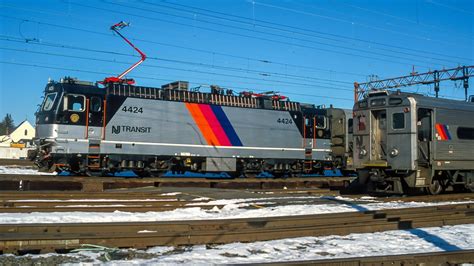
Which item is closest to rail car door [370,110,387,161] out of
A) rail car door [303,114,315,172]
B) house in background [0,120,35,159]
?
rail car door [303,114,315,172]

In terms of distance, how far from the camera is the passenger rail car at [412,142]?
1440cm

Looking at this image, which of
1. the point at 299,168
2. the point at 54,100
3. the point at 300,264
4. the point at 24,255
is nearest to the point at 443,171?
the point at 299,168

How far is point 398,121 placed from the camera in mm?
14758

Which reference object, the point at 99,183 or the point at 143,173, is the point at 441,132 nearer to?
the point at 99,183

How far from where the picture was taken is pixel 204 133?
823 inches

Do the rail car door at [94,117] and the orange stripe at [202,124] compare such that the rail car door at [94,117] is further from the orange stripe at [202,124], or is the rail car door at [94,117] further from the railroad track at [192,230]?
the railroad track at [192,230]

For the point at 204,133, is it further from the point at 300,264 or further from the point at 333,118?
the point at 300,264

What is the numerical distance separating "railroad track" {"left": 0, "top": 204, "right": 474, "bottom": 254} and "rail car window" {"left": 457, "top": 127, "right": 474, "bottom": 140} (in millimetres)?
6462

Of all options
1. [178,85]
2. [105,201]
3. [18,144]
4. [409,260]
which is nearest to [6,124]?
[18,144]

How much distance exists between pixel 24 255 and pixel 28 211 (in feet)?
13.9

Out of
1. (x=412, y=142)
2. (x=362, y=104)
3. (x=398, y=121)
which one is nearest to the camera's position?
(x=412, y=142)

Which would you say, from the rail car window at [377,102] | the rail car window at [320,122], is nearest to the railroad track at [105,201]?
the rail car window at [377,102]

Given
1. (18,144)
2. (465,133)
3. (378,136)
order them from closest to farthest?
(465,133) < (378,136) < (18,144)

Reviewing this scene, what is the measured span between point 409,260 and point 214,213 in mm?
5562
